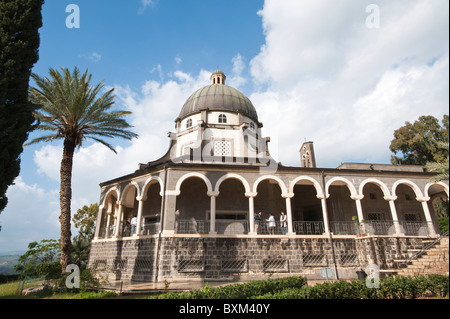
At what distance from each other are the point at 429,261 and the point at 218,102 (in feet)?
59.1

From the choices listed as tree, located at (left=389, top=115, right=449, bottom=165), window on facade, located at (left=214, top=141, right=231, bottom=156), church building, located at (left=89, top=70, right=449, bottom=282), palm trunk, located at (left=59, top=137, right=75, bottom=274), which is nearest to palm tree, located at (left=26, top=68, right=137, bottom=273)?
palm trunk, located at (left=59, top=137, right=75, bottom=274)

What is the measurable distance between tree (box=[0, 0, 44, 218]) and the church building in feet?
23.8

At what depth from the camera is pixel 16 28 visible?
10.8 metres

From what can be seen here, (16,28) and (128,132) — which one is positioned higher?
(16,28)

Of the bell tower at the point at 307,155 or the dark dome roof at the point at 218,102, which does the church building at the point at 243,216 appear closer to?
the bell tower at the point at 307,155

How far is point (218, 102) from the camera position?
23.3 metres

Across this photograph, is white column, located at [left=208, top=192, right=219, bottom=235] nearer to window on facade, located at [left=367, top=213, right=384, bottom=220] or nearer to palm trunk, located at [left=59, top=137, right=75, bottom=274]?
palm trunk, located at [left=59, top=137, right=75, bottom=274]

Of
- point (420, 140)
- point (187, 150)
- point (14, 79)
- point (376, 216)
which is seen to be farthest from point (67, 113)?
point (420, 140)

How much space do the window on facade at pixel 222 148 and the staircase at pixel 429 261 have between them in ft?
43.7

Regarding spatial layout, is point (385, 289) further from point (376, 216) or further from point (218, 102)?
point (218, 102)

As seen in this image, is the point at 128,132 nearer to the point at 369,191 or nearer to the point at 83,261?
the point at 83,261

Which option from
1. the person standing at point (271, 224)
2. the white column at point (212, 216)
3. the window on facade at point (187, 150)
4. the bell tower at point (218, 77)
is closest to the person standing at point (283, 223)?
the person standing at point (271, 224)
